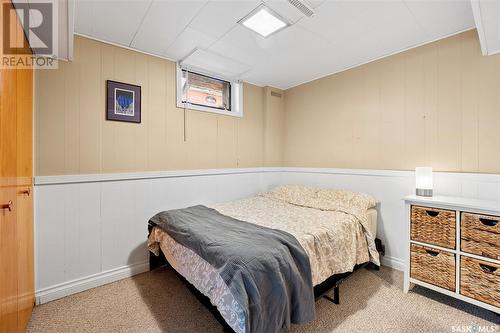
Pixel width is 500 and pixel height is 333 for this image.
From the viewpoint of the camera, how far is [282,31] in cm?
217

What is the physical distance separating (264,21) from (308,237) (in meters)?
1.86

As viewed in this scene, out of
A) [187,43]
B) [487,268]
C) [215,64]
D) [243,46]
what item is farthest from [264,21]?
[487,268]

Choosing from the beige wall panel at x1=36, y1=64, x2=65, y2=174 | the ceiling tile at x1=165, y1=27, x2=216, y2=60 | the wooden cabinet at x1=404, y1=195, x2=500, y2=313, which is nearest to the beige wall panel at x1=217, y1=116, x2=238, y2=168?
the ceiling tile at x1=165, y1=27, x2=216, y2=60

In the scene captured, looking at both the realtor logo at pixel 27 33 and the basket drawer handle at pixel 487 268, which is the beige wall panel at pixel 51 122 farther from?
the basket drawer handle at pixel 487 268

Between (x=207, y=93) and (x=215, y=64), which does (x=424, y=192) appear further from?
(x=207, y=93)

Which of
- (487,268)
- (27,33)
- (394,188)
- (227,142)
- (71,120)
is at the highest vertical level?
(27,33)

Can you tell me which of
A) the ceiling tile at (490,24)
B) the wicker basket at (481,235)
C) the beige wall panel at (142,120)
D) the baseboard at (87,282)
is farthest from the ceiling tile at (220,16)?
the baseboard at (87,282)

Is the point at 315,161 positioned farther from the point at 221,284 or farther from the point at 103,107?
the point at 103,107

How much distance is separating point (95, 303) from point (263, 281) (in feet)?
5.44

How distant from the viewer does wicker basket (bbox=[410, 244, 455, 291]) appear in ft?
6.19

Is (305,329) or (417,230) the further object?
(417,230)

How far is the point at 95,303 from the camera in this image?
1993 mm

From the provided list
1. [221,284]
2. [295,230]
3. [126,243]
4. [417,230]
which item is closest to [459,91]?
[417,230]

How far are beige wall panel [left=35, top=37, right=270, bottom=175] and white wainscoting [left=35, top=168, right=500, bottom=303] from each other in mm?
148
